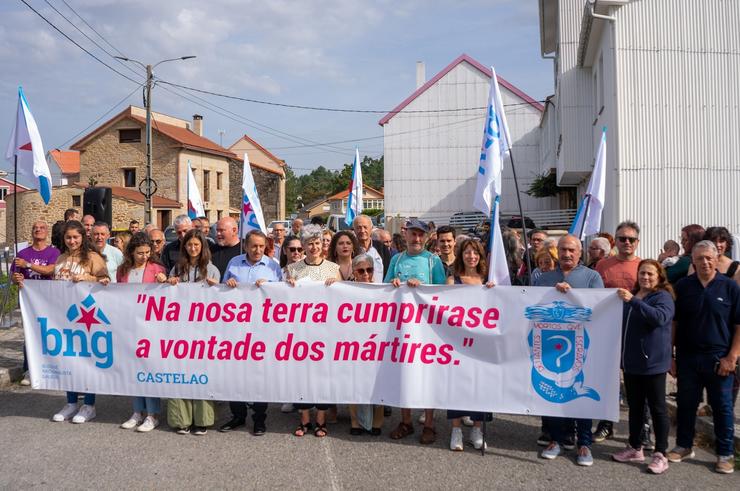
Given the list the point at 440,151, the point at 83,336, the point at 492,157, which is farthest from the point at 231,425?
the point at 440,151

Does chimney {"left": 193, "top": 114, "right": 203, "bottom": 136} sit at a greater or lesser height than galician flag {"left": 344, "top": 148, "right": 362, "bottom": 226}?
greater

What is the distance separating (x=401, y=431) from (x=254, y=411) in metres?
1.36

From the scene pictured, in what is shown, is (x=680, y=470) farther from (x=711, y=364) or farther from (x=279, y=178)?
(x=279, y=178)

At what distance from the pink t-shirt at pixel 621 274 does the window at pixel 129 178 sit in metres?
46.5

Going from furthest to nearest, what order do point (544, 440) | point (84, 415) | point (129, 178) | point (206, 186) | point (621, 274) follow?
point (206, 186), point (129, 178), point (84, 415), point (621, 274), point (544, 440)

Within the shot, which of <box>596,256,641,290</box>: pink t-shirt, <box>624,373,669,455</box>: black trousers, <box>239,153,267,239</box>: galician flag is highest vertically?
<box>239,153,267,239</box>: galician flag

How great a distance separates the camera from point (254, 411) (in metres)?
6.38

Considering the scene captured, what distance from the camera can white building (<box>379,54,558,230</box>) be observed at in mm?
36469

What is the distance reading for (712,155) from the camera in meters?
14.0

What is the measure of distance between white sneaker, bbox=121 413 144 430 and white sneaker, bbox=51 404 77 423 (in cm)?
59

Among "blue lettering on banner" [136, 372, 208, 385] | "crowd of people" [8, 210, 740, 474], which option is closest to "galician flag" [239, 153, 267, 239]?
"crowd of people" [8, 210, 740, 474]

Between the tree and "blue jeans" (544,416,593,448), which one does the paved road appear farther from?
the tree

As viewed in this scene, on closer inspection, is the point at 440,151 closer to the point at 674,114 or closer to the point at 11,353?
the point at 674,114

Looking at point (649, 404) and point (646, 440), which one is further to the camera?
point (646, 440)
